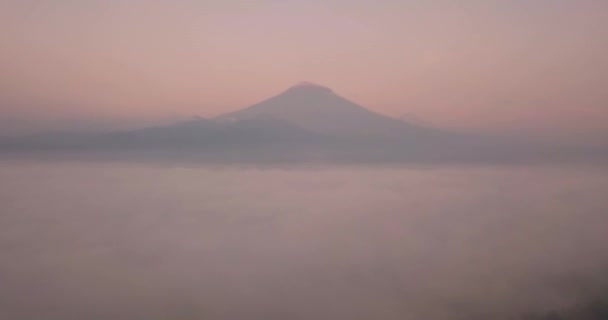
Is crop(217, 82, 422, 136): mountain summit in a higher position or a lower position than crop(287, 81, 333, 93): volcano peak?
lower

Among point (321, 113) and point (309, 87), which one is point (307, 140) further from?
point (309, 87)

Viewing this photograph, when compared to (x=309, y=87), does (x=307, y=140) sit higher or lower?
lower

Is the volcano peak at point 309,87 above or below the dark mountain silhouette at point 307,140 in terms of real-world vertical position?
above

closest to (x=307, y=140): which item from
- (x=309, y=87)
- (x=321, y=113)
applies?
(x=321, y=113)

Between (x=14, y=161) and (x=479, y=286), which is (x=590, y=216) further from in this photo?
(x=14, y=161)

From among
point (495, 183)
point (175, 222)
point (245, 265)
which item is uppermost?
point (495, 183)

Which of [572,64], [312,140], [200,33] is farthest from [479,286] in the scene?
[200,33]
